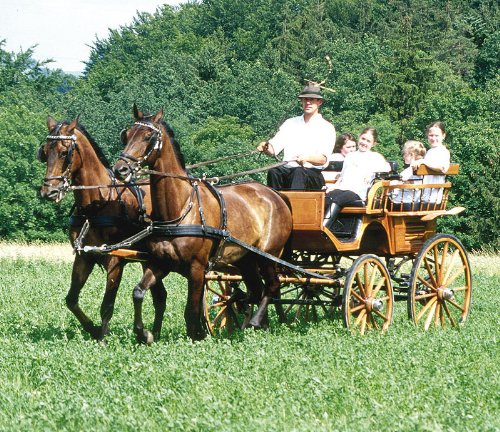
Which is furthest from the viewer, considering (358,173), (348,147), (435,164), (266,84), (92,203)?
(266,84)

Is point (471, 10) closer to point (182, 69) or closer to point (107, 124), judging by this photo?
point (182, 69)

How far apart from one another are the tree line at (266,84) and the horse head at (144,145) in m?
39.1

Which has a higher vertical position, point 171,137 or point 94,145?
point 171,137

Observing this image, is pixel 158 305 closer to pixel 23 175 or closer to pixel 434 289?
pixel 434 289

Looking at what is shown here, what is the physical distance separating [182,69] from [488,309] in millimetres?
63772

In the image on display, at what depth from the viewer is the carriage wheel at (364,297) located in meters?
10.7

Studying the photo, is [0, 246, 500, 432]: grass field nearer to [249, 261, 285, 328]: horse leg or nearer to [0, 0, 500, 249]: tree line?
[249, 261, 285, 328]: horse leg

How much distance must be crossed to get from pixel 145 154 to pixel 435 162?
12.5 feet

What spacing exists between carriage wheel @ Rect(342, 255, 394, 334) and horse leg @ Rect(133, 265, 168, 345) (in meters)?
1.85

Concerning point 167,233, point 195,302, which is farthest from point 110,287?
point 167,233

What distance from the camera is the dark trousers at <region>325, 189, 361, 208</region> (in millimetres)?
11289

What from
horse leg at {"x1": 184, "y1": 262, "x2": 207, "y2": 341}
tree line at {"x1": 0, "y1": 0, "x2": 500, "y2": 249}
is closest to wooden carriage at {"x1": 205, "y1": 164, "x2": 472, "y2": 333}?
horse leg at {"x1": 184, "y1": 262, "x2": 207, "y2": 341}

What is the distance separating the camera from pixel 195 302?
10.0m

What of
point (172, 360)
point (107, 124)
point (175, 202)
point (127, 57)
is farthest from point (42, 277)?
point (127, 57)
